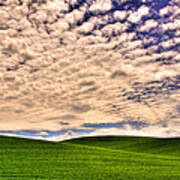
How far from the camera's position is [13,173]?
28.5ft

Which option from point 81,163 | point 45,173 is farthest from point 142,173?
point 45,173

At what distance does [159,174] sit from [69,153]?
17.6 feet

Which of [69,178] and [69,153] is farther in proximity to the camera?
[69,153]

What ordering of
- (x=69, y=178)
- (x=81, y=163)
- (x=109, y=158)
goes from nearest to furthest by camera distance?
(x=69, y=178) < (x=81, y=163) < (x=109, y=158)

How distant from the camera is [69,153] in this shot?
528 inches

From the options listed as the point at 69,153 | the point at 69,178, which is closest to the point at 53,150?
the point at 69,153

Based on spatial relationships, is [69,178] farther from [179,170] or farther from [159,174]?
[179,170]

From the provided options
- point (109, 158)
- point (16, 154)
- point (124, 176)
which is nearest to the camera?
point (124, 176)

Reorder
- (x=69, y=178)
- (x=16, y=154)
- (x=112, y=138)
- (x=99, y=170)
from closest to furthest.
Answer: (x=69, y=178), (x=99, y=170), (x=16, y=154), (x=112, y=138)

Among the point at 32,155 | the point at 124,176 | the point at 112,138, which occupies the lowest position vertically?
A: the point at 124,176

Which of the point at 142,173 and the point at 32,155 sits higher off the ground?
the point at 32,155

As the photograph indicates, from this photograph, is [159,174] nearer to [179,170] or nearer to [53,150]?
[179,170]

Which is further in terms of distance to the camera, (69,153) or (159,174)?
(69,153)

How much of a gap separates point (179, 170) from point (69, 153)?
6.08 meters
